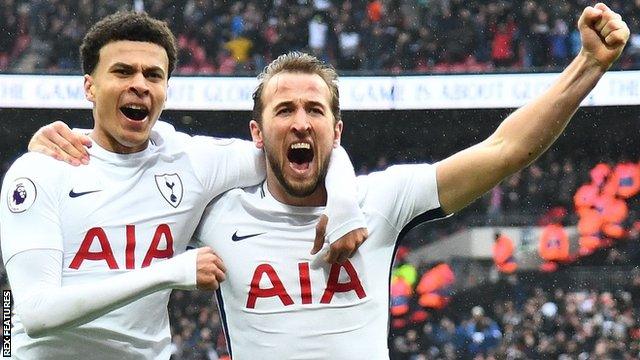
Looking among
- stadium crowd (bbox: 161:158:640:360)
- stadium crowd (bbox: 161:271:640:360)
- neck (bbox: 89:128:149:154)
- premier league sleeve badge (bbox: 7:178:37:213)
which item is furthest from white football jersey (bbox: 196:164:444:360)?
stadium crowd (bbox: 161:158:640:360)

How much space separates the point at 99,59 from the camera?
3426 millimetres

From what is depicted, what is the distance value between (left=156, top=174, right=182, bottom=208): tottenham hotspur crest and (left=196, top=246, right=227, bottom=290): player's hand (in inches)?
14.4

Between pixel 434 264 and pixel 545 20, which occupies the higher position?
pixel 545 20

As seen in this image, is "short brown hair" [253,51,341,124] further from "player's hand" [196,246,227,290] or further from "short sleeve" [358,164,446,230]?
"player's hand" [196,246,227,290]

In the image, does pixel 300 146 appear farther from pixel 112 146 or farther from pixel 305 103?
pixel 112 146

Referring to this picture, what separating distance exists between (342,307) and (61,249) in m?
0.80

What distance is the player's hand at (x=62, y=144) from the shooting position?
3.38 m

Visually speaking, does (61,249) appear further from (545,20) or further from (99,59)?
(545,20)

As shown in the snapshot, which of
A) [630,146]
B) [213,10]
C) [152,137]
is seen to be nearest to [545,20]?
[630,146]

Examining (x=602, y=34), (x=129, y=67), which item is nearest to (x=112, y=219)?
(x=129, y=67)

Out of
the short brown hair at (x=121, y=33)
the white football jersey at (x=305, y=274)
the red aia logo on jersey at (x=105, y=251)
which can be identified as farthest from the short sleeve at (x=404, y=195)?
the short brown hair at (x=121, y=33)

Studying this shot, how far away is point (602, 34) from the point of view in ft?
9.87

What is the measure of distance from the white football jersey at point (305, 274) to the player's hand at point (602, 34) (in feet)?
1.94

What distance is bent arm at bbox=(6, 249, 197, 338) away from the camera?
3.02m
